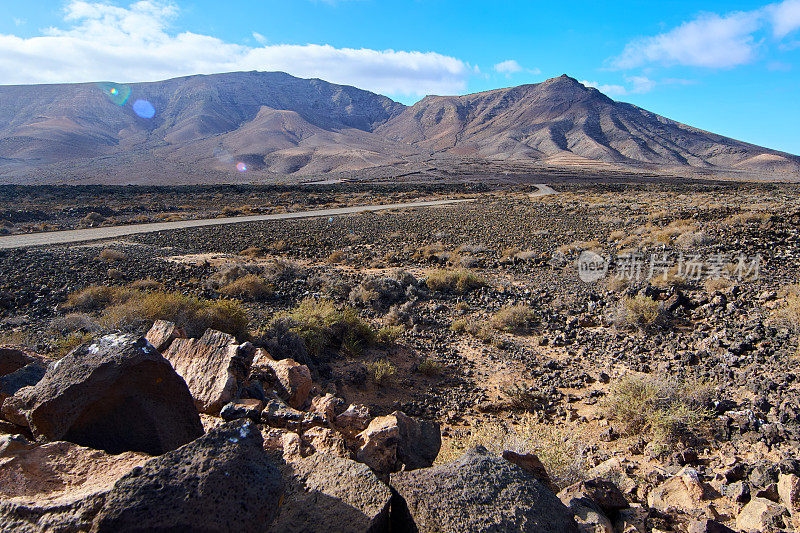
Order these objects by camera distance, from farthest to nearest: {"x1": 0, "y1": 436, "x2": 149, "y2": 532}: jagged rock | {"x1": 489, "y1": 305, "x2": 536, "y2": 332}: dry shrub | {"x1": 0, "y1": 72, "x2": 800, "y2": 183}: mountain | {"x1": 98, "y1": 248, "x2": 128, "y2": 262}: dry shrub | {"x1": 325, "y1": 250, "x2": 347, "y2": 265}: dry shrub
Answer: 1. {"x1": 0, "y1": 72, "x2": 800, "y2": 183}: mountain
2. {"x1": 325, "y1": 250, "x2": 347, "y2": 265}: dry shrub
3. {"x1": 98, "y1": 248, "x2": 128, "y2": 262}: dry shrub
4. {"x1": 489, "y1": 305, "x2": 536, "y2": 332}: dry shrub
5. {"x1": 0, "y1": 436, "x2": 149, "y2": 532}: jagged rock

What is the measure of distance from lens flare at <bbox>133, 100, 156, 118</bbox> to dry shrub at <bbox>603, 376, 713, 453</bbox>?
180379 millimetres

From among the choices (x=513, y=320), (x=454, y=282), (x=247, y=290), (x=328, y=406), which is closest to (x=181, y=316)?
(x=247, y=290)

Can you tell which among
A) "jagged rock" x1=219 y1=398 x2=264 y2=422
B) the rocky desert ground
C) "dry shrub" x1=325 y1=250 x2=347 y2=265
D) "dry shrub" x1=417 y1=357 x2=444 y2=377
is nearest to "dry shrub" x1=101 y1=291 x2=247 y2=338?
the rocky desert ground

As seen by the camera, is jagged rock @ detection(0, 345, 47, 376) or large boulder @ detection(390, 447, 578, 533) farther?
jagged rock @ detection(0, 345, 47, 376)

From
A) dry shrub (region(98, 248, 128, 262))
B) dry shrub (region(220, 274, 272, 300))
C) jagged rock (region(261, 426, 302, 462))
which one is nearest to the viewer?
jagged rock (region(261, 426, 302, 462))

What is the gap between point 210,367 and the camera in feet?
14.6

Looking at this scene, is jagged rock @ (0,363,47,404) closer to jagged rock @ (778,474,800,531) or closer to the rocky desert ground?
the rocky desert ground

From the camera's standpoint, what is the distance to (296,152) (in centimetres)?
10688

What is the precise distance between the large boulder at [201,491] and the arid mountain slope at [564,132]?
132m

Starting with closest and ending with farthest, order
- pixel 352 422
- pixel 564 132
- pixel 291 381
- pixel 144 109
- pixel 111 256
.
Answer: pixel 352 422, pixel 291 381, pixel 111 256, pixel 564 132, pixel 144 109

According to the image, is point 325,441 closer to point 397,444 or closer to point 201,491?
point 397,444

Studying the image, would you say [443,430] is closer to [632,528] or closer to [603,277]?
[632,528]

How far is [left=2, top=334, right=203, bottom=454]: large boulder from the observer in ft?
9.37

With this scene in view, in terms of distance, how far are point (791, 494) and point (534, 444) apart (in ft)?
6.64
